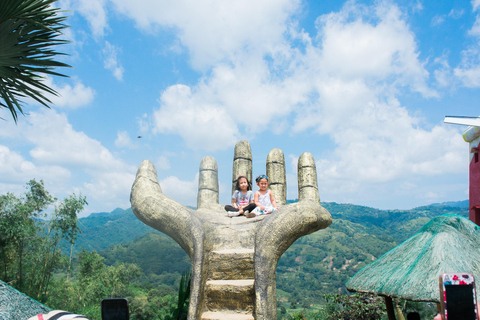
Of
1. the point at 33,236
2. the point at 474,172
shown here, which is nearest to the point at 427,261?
the point at 474,172

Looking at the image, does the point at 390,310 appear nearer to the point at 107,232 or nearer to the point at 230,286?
the point at 230,286

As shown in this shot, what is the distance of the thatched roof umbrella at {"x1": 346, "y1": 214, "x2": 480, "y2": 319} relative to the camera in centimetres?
530

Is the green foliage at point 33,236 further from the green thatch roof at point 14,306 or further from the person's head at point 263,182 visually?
the person's head at point 263,182

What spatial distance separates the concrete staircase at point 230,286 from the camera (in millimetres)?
5086

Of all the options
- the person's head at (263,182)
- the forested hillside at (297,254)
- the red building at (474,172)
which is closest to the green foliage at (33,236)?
the forested hillside at (297,254)

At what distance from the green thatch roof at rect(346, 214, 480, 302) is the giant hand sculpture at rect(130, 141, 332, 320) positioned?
4.10 feet

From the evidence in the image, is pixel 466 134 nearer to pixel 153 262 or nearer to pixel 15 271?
pixel 15 271

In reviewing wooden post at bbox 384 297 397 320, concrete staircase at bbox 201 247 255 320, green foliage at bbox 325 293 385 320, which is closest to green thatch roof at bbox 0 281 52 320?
concrete staircase at bbox 201 247 255 320

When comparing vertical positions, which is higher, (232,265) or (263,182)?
(263,182)

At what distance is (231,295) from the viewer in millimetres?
5141

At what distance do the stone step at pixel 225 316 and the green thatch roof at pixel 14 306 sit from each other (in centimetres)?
321

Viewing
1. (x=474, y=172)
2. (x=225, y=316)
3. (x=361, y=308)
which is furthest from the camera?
(x=361, y=308)

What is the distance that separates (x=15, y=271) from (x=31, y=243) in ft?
3.71

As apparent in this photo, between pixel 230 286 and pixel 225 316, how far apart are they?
39cm
